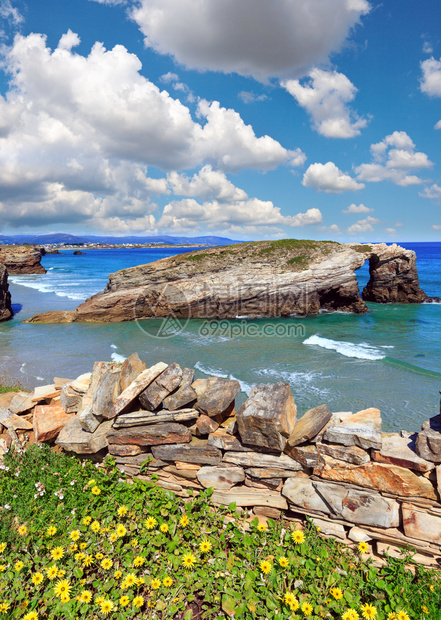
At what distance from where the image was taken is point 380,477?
448cm

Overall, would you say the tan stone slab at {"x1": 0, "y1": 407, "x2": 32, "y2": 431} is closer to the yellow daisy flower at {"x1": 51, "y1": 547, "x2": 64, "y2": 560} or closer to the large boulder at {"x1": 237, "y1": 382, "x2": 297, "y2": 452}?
the yellow daisy flower at {"x1": 51, "y1": 547, "x2": 64, "y2": 560}

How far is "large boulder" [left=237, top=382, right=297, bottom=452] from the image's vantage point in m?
4.73

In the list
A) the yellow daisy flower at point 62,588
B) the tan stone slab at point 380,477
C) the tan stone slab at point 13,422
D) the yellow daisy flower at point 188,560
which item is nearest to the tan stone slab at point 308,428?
the tan stone slab at point 380,477

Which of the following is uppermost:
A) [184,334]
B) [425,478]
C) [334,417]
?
[334,417]

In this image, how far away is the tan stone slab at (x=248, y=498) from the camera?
16.0ft

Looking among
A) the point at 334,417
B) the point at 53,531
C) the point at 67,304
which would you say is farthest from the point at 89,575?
the point at 67,304

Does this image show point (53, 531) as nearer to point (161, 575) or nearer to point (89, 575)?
point (89, 575)

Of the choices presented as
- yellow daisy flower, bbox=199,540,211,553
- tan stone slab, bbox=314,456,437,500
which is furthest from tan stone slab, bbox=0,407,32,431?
tan stone slab, bbox=314,456,437,500

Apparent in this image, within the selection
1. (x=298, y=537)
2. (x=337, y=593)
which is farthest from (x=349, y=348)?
(x=337, y=593)

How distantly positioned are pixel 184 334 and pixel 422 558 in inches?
869

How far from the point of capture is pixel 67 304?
39.4 m

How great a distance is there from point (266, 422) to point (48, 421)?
14.1 ft

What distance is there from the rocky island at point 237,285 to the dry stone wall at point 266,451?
87.6ft

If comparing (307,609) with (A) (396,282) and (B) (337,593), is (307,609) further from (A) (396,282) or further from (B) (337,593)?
(A) (396,282)
